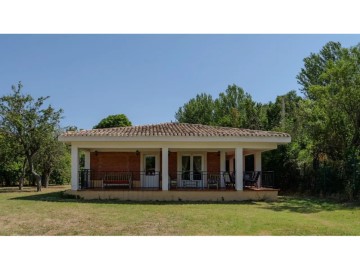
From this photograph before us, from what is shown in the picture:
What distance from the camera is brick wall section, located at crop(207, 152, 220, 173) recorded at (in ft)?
84.9

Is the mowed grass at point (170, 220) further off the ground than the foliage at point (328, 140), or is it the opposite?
the foliage at point (328, 140)

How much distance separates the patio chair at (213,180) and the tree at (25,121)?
12083mm

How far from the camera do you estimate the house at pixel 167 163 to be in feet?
69.4

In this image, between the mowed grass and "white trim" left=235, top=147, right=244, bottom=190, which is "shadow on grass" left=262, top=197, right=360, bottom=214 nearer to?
the mowed grass

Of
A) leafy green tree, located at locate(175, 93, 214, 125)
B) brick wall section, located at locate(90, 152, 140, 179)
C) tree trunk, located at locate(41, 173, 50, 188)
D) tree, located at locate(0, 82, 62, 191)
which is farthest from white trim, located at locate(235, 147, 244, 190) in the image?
leafy green tree, located at locate(175, 93, 214, 125)

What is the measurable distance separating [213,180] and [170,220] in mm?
10739

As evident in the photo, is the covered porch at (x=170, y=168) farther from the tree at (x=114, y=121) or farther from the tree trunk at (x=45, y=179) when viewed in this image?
the tree at (x=114, y=121)

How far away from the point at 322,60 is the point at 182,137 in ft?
95.2

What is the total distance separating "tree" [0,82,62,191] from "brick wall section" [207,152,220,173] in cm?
1145

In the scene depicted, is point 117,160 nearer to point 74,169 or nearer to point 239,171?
point 74,169

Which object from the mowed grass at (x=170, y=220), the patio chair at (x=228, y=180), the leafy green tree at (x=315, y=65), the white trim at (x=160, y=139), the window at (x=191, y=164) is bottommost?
the mowed grass at (x=170, y=220)

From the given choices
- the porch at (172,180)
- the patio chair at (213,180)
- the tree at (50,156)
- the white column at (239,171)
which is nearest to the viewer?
the white column at (239,171)

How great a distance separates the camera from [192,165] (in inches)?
1015

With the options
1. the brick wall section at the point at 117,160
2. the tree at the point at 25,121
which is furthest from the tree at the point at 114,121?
the brick wall section at the point at 117,160
